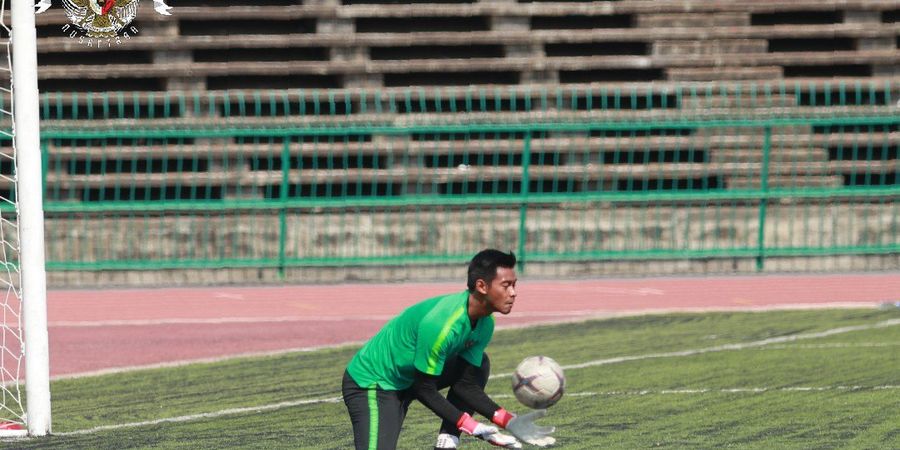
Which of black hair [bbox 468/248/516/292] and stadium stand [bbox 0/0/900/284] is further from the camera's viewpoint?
stadium stand [bbox 0/0/900/284]

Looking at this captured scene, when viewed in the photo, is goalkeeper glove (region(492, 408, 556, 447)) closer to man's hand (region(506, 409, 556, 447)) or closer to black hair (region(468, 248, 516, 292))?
man's hand (region(506, 409, 556, 447))

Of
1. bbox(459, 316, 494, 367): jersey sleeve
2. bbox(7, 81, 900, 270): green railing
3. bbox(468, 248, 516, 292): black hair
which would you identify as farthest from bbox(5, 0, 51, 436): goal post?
bbox(7, 81, 900, 270): green railing

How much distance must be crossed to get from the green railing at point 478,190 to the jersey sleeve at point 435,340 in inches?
437

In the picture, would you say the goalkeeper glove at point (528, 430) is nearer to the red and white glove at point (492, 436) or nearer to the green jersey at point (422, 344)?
the red and white glove at point (492, 436)

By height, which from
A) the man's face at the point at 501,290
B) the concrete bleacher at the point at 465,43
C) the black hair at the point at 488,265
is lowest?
the man's face at the point at 501,290

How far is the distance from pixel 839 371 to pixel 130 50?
12.7 meters

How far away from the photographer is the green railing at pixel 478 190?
18.7 meters

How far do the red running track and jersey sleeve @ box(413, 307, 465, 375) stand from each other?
5.74 metres

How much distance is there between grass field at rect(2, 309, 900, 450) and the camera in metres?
9.45

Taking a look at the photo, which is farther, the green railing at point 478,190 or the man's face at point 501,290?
the green railing at point 478,190

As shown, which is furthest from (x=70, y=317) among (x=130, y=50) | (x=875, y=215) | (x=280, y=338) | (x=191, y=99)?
(x=875, y=215)

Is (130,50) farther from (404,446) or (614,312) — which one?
(404,446)

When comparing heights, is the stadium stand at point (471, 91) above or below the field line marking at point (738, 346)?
above

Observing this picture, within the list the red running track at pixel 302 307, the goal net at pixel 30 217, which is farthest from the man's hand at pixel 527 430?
the red running track at pixel 302 307
